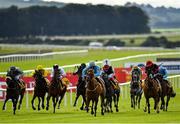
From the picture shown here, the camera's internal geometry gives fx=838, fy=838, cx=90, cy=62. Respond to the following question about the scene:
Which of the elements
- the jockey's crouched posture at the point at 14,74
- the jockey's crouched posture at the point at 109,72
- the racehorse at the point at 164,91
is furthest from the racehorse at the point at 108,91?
the jockey's crouched posture at the point at 14,74

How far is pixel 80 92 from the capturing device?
25.1 metres

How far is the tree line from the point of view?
105875 mm

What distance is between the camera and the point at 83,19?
115 m

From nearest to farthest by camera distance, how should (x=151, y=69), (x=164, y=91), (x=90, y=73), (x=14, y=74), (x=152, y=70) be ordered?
(x=90, y=73), (x=151, y=69), (x=152, y=70), (x=14, y=74), (x=164, y=91)

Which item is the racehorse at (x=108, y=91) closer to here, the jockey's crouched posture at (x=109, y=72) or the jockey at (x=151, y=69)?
the jockey's crouched posture at (x=109, y=72)

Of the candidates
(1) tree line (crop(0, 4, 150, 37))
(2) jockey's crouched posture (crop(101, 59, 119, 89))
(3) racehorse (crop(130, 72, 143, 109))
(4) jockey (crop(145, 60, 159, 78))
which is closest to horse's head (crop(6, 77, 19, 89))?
(2) jockey's crouched posture (crop(101, 59, 119, 89))

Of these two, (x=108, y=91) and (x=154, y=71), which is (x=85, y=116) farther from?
(x=154, y=71)

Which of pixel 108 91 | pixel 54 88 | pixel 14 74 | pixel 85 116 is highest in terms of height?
pixel 14 74

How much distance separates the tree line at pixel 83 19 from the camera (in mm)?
105875

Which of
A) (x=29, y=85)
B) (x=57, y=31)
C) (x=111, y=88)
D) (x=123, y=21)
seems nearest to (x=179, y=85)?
(x=29, y=85)

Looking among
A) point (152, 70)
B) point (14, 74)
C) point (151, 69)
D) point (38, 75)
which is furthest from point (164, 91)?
point (14, 74)

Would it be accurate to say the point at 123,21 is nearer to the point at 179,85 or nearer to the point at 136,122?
the point at 179,85

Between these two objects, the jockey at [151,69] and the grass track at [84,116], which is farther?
the jockey at [151,69]

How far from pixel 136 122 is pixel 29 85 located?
9844mm
